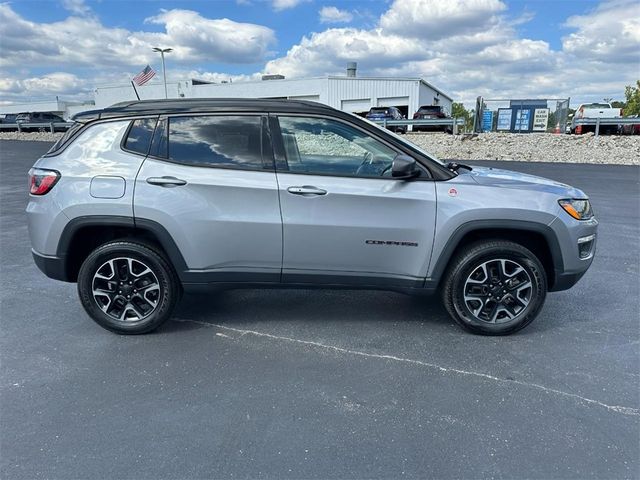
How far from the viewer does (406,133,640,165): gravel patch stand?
1628 centimetres

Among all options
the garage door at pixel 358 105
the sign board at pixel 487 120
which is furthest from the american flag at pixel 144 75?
the garage door at pixel 358 105

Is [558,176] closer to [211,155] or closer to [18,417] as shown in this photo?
[211,155]

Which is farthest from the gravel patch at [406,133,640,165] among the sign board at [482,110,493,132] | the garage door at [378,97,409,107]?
the garage door at [378,97,409,107]

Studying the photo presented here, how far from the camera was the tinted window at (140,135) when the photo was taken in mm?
3428

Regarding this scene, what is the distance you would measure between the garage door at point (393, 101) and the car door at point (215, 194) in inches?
1680

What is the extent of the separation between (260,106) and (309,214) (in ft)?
3.16

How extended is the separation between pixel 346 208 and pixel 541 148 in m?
17.2

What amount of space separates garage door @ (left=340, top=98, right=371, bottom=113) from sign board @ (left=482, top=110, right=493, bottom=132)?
2117 centimetres

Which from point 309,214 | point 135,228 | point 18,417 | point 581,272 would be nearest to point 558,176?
point 581,272

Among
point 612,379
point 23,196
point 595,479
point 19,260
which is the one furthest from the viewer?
point 23,196

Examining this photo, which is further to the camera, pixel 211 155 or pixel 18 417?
pixel 211 155

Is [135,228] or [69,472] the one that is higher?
[135,228]

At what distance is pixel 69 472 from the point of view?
2.20 metres

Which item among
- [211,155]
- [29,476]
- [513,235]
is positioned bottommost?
[29,476]
